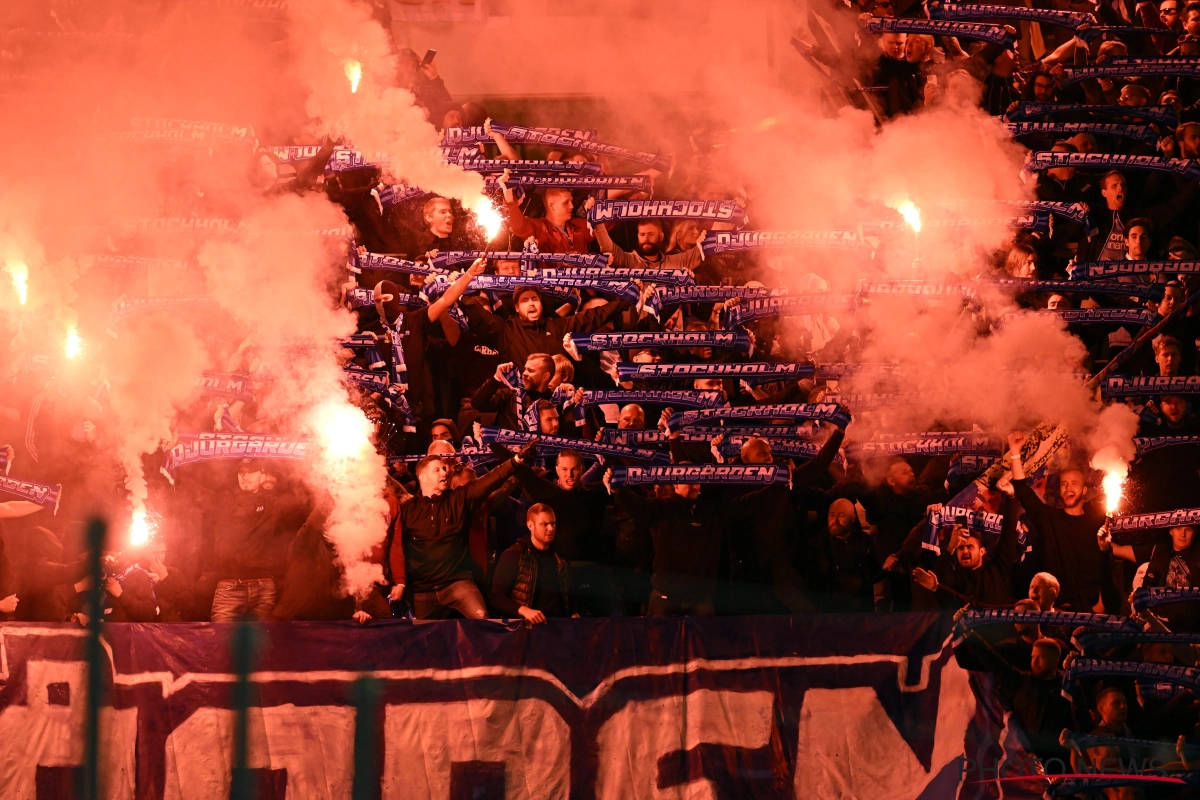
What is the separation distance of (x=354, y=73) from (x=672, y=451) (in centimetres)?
308

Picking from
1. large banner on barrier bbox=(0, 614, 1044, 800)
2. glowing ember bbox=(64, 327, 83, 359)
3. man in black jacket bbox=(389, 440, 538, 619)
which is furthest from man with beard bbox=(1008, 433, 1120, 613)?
glowing ember bbox=(64, 327, 83, 359)

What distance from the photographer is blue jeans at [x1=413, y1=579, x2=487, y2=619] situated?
6.23m

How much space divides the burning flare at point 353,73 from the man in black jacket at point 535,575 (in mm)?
2955

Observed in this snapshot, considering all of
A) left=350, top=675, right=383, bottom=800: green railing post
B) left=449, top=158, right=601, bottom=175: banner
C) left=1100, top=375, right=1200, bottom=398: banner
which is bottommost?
left=350, top=675, right=383, bottom=800: green railing post

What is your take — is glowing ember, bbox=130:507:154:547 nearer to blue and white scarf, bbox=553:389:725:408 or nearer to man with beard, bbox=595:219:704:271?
blue and white scarf, bbox=553:389:725:408

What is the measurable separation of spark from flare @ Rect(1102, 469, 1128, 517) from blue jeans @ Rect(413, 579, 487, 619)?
3.61 m

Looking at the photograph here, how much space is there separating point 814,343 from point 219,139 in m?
3.85

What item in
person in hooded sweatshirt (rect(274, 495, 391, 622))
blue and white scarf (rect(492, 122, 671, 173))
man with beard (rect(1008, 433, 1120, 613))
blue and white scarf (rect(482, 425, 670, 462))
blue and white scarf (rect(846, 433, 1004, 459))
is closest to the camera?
person in hooded sweatshirt (rect(274, 495, 391, 622))

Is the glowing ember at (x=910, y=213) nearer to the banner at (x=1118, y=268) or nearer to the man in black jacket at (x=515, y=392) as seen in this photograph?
the banner at (x=1118, y=268)

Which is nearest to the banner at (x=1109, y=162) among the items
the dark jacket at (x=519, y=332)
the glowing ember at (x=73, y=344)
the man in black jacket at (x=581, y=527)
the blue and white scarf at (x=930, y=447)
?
the blue and white scarf at (x=930, y=447)

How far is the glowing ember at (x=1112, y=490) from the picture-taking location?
6.95 m

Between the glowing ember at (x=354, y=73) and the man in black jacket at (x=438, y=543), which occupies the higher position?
the glowing ember at (x=354, y=73)

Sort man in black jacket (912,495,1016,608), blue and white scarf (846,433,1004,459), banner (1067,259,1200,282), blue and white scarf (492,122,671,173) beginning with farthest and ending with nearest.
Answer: blue and white scarf (492,122,671,173) < banner (1067,259,1200,282) < blue and white scarf (846,433,1004,459) < man in black jacket (912,495,1016,608)

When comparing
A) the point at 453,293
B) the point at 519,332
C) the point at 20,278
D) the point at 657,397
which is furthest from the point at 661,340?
the point at 20,278
